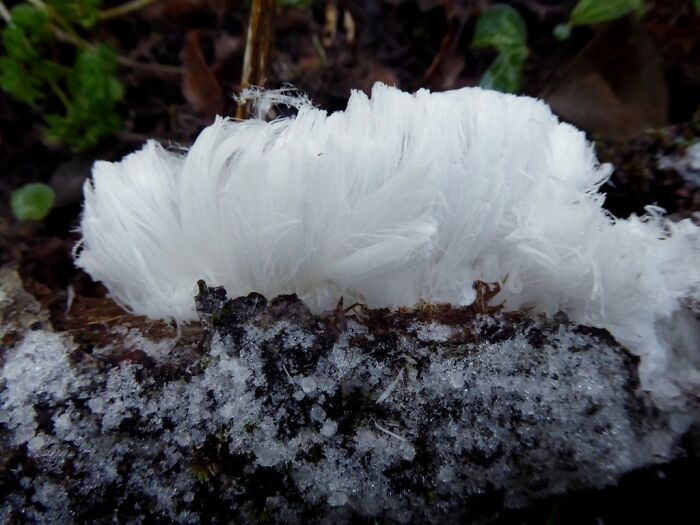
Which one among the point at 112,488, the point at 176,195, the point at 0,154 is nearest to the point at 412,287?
the point at 176,195

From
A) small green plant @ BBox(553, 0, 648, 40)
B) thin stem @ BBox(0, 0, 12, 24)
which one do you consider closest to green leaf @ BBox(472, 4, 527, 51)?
small green plant @ BBox(553, 0, 648, 40)

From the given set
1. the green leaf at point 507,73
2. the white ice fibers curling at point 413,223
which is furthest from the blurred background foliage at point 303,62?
the white ice fibers curling at point 413,223

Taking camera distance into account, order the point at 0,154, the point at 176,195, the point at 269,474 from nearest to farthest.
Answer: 1. the point at 269,474
2. the point at 176,195
3. the point at 0,154

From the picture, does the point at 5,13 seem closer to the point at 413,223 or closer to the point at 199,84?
the point at 199,84

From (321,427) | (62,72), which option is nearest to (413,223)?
(321,427)

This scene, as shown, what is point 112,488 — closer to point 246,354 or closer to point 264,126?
point 246,354

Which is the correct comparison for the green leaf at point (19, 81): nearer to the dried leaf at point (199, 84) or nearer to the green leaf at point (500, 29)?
the dried leaf at point (199, 84)
